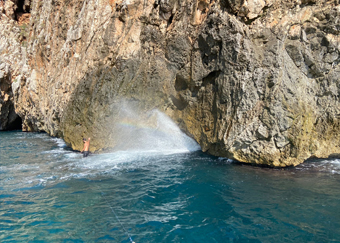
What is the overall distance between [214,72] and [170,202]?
731cm

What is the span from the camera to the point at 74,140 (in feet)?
43.8

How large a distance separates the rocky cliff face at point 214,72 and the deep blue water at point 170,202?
1.55 m

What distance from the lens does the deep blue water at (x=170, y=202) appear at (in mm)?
4754

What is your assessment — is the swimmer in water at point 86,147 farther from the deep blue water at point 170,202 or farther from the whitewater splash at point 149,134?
the deep blue water at point 170,202

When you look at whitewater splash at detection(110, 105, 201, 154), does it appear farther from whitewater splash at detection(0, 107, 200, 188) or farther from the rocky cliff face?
the rocky cliff face

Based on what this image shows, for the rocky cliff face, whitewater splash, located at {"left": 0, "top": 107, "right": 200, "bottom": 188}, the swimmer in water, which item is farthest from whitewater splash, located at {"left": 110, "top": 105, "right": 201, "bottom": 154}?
the swimmer in water

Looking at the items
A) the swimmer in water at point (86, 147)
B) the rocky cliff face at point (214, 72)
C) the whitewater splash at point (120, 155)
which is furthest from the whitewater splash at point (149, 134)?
the swimmer in water at point (86, 147)

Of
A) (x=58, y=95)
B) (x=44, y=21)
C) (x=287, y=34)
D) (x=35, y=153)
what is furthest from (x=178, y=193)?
(x=44, y=21)

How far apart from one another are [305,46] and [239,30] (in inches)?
114

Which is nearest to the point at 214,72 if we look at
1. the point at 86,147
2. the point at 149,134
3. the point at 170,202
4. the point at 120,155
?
the point at 149,134

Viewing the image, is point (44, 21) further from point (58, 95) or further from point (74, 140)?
point (74, 140)

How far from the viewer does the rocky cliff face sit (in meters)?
9.30

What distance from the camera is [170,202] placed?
6.18m

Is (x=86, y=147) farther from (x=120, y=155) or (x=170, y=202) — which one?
(x=170, y=202)
